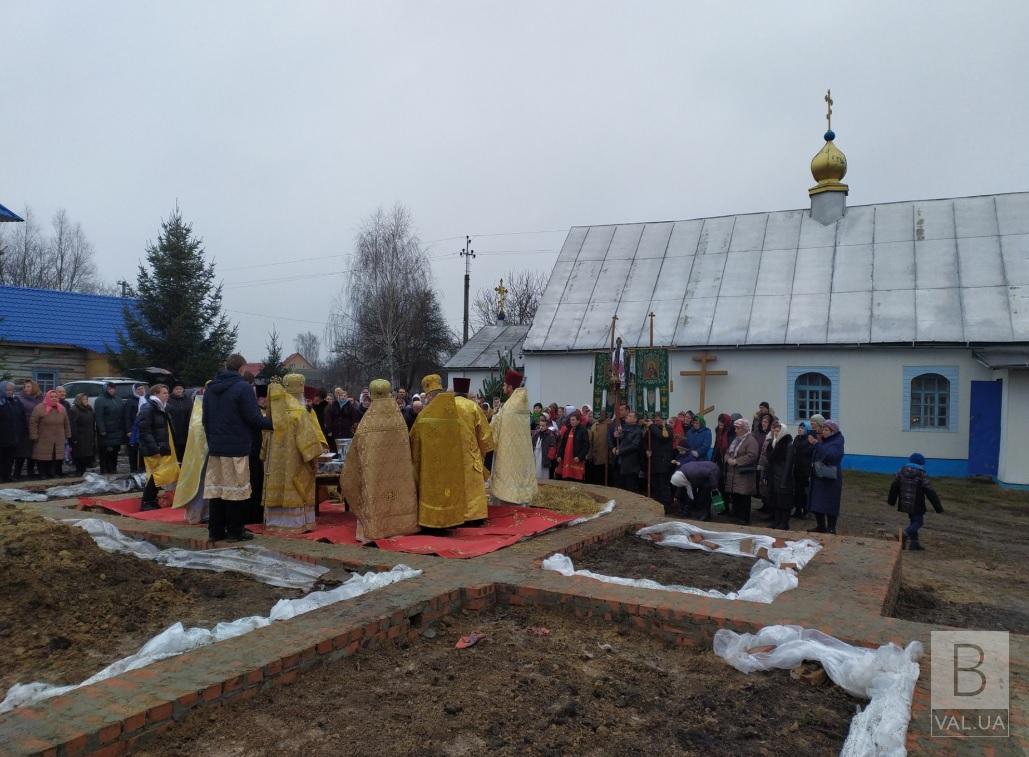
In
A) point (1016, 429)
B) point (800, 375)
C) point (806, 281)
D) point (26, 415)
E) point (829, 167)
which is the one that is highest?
point (829, 167)

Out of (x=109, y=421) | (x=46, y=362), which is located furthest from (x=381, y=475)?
(x=46, y=362)

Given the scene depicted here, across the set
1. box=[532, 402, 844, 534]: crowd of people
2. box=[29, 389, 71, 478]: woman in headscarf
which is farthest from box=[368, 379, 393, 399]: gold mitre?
box=[29, 389, 71, 478]: woman in headscarf

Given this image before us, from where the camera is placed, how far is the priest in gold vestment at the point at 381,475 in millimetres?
7012

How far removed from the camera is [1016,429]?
1506 cm

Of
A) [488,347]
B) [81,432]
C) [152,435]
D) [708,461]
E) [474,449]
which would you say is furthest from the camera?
[488,347]

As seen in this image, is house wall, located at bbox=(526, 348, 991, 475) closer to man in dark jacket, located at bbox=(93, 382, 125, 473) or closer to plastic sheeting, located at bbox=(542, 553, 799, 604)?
plastic sheeting, located at bbox=(542, 553, 799, 604)

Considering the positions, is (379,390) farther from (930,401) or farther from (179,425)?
(930,401)

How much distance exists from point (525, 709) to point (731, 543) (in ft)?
13.7

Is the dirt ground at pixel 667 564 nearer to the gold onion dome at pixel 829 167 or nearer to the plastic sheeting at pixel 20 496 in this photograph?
the plastic sheeting at pixel 20 496

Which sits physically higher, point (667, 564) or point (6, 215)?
point (6, 215)

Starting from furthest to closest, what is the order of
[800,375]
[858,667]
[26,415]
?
[800,375]
[26,415]
[858,667]

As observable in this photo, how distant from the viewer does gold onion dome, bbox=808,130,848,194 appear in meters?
20.9

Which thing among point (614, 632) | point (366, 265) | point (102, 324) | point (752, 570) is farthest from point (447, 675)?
point (366, 265)

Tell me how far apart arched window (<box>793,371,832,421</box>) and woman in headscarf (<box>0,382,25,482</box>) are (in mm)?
16035
